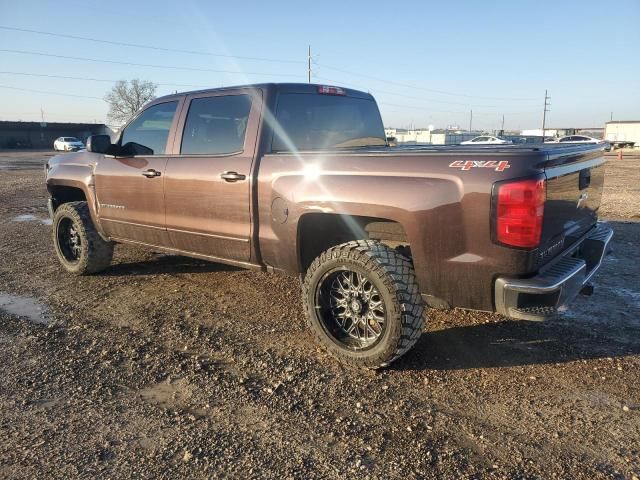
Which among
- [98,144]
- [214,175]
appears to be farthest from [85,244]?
[214,175]

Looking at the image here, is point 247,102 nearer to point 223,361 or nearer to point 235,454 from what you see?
point 223,361

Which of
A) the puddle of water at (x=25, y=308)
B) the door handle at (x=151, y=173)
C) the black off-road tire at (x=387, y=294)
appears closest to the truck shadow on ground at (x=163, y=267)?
the puddle of water at (x=25, y=308)

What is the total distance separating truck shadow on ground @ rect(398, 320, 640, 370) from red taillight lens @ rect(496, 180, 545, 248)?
1.13m

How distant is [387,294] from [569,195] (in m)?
1.37

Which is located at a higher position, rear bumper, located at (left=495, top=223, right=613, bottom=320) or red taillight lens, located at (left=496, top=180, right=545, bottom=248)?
red taillight lens, located at (left=496, top=180, right=545, bottom=248)

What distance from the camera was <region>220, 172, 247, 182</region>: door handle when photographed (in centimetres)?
399

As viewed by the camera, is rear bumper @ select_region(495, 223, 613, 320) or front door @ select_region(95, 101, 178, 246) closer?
rear bumper @ select_region(495, 223, 613, 320)

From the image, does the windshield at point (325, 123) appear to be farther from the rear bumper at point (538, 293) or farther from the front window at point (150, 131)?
the rear bumper at point (538, 293)

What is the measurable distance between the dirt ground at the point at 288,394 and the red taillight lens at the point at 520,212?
1.01m

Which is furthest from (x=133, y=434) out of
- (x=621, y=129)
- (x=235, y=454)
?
(x=621, y=129)

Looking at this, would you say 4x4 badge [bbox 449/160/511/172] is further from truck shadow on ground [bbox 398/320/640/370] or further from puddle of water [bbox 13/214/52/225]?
puddle of water [bbox 13/214/52/225]

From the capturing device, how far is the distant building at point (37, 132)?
2263 inches

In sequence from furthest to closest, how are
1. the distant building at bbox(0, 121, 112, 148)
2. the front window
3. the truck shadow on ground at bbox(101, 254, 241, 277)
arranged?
the distant building at bbox(0, 121, 112, 148), the truck shadow on ground at bbox(101, 254, 241, 277), the front window

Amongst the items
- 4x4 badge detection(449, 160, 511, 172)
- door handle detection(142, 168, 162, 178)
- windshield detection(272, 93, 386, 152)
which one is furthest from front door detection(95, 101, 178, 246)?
4x4 badge detection(449, 160, 511, 172)
